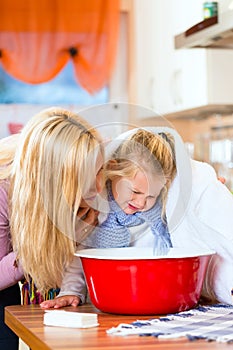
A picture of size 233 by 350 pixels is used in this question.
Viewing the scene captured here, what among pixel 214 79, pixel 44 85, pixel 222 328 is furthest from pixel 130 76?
pixel 222 328

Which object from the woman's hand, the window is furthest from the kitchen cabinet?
the woman's hand

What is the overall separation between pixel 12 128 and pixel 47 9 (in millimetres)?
692

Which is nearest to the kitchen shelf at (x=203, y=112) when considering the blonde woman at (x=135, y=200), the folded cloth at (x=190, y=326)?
the blonde woman at (x=135, y=200)

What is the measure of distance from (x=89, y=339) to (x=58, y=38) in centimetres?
Answer: 310

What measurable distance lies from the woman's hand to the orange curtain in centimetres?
258

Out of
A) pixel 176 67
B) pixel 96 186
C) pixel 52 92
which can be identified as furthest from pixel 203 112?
pixel 96 186

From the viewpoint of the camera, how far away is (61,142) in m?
1.52

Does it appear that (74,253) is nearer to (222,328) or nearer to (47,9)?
(222,328)

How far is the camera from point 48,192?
1.54 meters

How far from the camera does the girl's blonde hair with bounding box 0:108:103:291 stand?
151 centimetres

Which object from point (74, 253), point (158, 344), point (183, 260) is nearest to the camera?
point (158, 344)

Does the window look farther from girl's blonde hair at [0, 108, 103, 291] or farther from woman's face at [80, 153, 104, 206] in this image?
woman's face at [80, 153, 104, 206]

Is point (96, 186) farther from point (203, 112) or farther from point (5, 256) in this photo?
point (203, 112)

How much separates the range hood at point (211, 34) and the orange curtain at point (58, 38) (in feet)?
3.51
